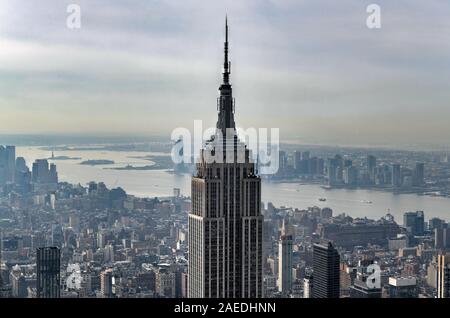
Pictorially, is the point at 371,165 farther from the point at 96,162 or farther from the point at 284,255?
the point at 96,162

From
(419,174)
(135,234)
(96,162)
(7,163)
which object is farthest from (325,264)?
(7,163)

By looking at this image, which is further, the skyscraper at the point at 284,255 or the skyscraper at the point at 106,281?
the skyscraper at the point at 284,255

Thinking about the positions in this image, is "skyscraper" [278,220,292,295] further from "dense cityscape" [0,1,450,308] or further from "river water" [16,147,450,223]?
"river water" [16,147,450,223]

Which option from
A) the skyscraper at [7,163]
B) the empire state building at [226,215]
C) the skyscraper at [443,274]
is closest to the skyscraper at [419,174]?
the skyscraper at [443,274]

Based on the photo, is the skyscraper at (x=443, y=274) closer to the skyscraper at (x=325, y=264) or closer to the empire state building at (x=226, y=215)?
the skyscraper at (x=325, y=264)
